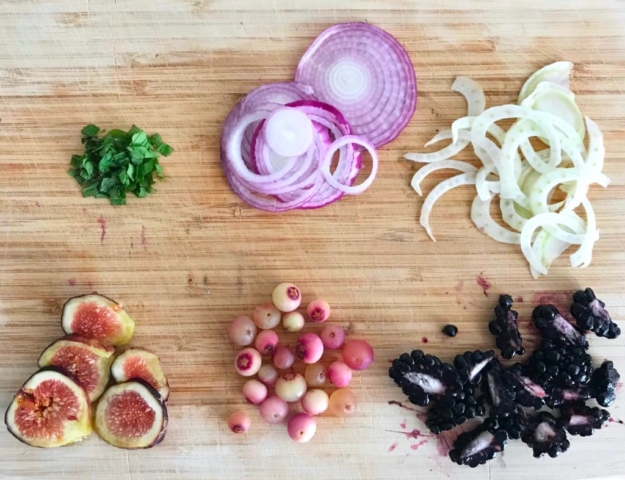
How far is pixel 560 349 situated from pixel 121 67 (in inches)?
81.0

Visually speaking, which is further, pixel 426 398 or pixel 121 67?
pixel 121 67

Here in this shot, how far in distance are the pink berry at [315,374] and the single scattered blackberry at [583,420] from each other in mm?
937

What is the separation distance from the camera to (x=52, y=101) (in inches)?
86.7

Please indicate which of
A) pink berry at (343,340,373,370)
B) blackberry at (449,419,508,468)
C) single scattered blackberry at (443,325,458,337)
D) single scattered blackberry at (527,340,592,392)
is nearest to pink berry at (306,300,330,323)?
pink berry at (343,340,373,370)

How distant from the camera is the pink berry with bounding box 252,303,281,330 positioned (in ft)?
6.82

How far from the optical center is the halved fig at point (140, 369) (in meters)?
2.06

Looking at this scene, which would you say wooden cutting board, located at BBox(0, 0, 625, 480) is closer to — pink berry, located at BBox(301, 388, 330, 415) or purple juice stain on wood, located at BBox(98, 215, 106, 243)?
purple juice stain on wood, located at BBox(98, 215, 106, 243)

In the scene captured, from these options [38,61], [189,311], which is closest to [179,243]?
[189,311]

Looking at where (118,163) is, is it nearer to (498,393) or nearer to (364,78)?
(364,78)

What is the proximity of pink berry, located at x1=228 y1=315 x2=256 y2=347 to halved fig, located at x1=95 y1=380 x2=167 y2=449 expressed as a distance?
1.14 ft

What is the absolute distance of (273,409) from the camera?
205cm

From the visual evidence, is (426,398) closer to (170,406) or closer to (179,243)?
(170,406)

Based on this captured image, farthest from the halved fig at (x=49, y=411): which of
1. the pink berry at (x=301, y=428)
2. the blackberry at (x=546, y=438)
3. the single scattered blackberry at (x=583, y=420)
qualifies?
the single scattered blackberry at (x=583, y=420)

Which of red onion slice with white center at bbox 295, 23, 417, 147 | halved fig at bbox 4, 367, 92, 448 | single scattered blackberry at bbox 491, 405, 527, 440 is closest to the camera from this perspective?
halved fig at bbox 4, 367, 92, 448
